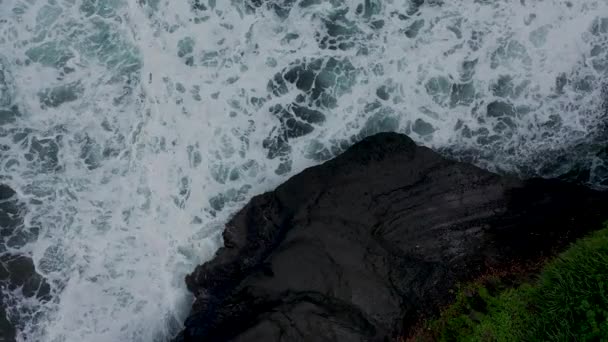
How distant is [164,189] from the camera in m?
12.5

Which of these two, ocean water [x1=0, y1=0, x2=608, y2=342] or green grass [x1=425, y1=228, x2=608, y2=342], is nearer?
green grass [x1=425, y1=228, x2=608, y2=342]

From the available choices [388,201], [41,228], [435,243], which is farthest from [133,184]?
[435,243]

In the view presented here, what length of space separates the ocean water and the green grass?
3.12 m

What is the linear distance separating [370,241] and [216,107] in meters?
4.95

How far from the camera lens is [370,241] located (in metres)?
11.0

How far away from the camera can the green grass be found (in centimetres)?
932

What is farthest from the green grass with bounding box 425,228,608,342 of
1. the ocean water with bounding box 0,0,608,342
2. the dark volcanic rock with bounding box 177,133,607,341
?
the ocean water with bounding box 0,0,608,342

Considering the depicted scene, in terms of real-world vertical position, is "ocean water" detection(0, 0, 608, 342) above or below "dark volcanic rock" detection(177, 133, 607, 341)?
above

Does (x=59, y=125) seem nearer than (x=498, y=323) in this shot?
No

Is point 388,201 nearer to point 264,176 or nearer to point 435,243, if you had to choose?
point 435,243

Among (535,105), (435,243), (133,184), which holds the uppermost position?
(133,184)

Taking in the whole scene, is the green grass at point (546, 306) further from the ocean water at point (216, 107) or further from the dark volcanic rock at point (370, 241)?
the ocean water at point (216, 107)

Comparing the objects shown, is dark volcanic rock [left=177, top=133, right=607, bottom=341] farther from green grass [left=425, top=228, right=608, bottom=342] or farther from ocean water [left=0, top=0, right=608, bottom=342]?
ocean water [left=0, top=0, right=608, bottom=342]

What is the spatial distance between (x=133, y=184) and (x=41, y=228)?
2270 mm
